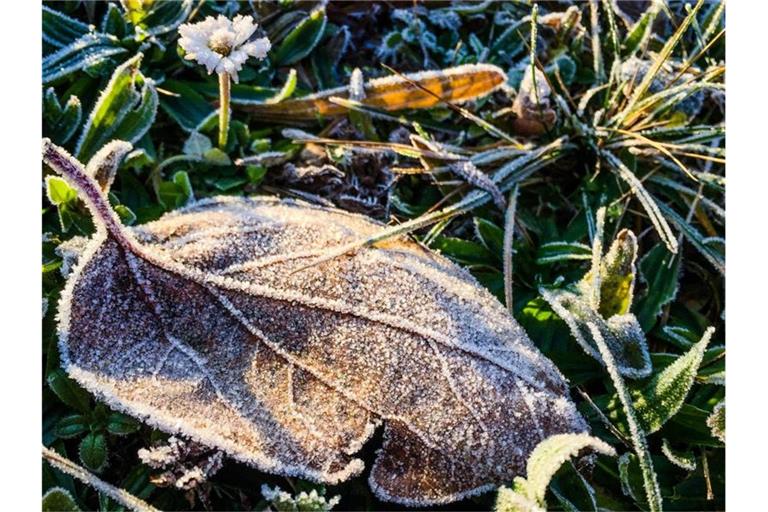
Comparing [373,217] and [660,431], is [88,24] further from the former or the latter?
[660,431]

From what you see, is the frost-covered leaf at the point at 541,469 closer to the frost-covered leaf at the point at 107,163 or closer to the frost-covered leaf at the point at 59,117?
the frost-covered leaf at the point at 107,163

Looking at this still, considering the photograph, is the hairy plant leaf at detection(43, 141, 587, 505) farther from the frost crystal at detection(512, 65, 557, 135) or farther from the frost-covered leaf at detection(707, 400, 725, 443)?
the frost crystal at detection(512, 65, 557, 135)

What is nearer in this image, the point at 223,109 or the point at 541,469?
the point at 541,469

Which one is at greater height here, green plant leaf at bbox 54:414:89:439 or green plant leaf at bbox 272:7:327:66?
green plant leaf at bbox 272:7:327:66

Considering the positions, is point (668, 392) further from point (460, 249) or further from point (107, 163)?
point (107, 163)

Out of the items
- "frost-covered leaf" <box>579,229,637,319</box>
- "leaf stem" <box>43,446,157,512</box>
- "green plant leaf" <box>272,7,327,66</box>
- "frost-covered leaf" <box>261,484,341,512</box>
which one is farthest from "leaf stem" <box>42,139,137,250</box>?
"frost-covered leaf" <box>579,229,637,319</box>

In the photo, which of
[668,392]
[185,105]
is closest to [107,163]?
[185,105]

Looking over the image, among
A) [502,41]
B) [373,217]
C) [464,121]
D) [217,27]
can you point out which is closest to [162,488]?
[373,217]
